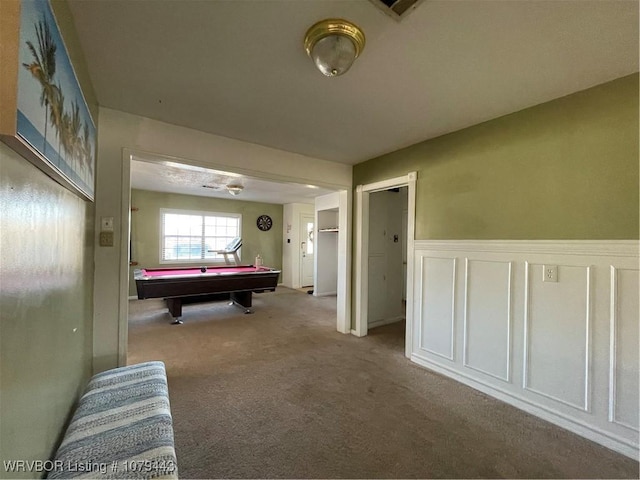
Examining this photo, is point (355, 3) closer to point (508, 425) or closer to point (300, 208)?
point (508, 425)

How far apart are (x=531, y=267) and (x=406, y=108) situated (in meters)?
1.57

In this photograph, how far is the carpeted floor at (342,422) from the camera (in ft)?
4.85

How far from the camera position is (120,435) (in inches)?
44.7

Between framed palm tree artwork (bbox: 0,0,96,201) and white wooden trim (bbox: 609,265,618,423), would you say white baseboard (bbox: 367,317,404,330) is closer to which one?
white wooden trim (bbox: 609,265,618,423)

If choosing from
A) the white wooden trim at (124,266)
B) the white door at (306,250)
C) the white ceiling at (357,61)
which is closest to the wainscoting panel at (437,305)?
the white ceiling at (357,61)

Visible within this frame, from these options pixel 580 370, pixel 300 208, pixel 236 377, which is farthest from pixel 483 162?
pixel 300 208

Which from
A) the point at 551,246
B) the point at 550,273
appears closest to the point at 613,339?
the point at 550,273

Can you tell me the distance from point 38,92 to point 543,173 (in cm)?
276

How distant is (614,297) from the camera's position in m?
1.65

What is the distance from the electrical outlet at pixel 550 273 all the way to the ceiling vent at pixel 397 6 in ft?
6.32

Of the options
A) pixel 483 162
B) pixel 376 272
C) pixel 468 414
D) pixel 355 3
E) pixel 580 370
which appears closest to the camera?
pixel 355 3

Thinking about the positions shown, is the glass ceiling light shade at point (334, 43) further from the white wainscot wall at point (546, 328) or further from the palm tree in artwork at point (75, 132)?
the white wainscot wall at point (546, 328)

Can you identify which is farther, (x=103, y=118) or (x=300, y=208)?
(x=300, y=208)

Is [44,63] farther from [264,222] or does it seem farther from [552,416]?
[264,222]
